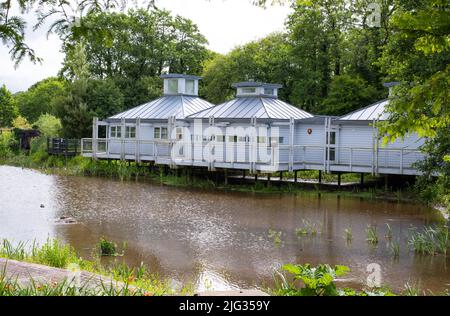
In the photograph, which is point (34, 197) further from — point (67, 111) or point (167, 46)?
point (167, 46)

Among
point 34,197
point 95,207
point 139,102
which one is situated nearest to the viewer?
point 95,207

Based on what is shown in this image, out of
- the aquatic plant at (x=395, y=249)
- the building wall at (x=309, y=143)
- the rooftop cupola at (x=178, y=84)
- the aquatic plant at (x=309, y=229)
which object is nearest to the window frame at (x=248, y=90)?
the building wall at (x=309, y=143)

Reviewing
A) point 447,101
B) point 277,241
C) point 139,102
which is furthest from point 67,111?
point 447,101

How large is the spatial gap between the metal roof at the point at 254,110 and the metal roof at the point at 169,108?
101 inches

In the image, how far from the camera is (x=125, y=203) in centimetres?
2181

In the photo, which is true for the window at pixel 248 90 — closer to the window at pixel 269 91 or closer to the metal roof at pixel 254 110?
the metal roof at pixel 254 110

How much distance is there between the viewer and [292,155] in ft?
86.1

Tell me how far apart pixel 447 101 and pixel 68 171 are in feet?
95.9

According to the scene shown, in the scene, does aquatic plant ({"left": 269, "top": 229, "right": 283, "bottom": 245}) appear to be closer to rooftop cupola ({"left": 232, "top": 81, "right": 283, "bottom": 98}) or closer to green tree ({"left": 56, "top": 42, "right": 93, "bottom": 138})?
rooftop cupola ({"left": 232, "top": 81, "right": 283, "bottom": 98})

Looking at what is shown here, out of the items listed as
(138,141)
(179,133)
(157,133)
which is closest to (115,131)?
(157,133)

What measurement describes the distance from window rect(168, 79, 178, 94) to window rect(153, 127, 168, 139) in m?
3.69

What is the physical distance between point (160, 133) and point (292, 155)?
9654mm

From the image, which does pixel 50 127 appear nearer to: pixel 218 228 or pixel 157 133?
pixel 157 133
